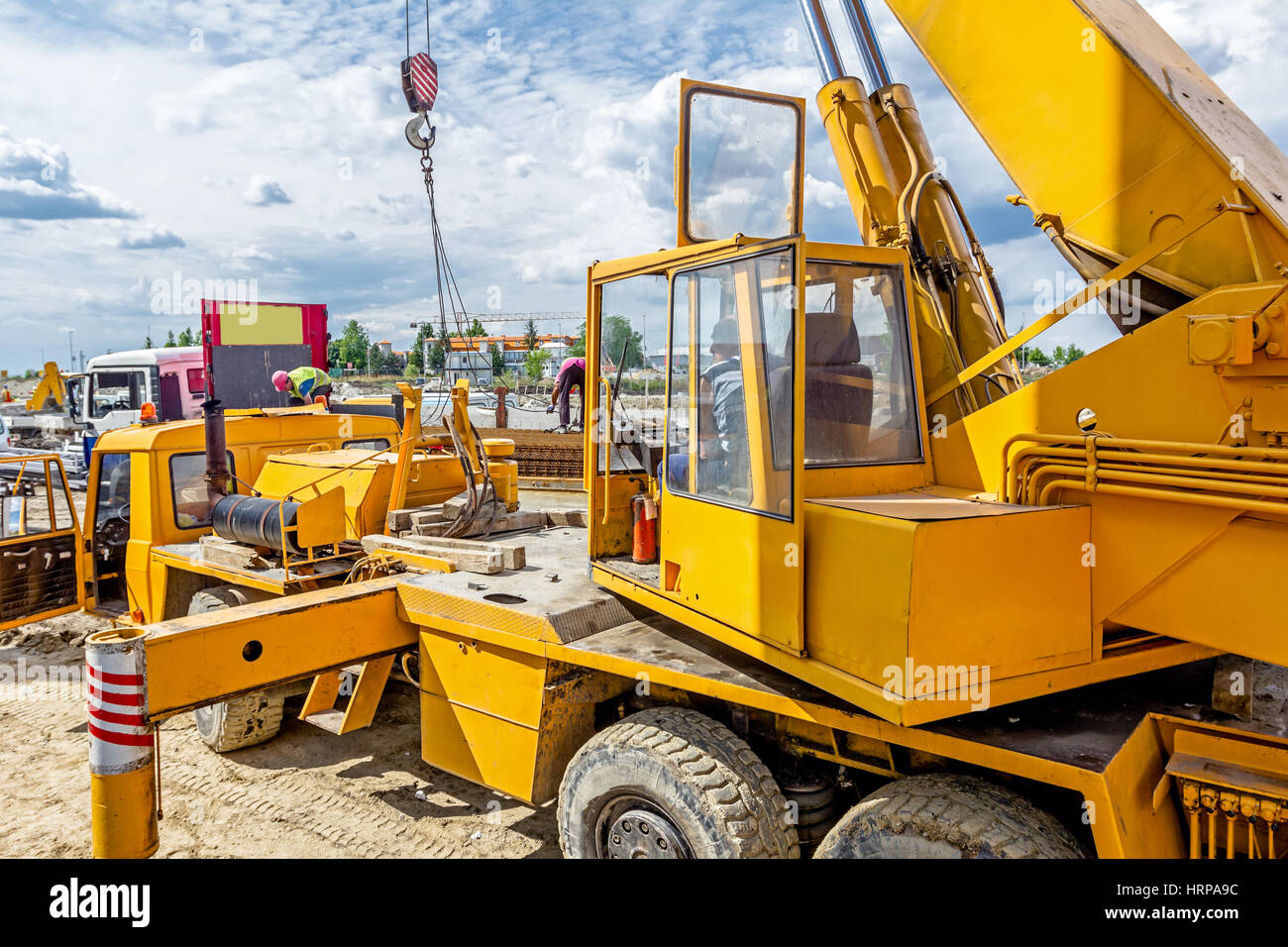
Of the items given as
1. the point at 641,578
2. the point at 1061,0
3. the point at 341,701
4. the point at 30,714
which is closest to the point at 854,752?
the point at 641,578

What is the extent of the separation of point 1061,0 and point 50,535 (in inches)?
296

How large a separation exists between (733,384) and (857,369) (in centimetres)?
58

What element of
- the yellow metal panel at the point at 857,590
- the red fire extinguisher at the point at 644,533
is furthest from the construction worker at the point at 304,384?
the yellow metal panel at the point at 857,590

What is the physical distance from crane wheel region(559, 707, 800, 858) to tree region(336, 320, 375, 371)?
213ft

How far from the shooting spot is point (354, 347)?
2611 inches

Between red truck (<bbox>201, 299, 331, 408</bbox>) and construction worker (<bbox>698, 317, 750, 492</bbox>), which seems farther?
red truck (<bbox>201, 299, 331, 408</bbox>)

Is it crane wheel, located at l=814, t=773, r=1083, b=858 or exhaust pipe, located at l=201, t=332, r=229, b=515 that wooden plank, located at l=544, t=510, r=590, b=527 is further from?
crane wheel, located at l=814, t=773, r=1083, b=858

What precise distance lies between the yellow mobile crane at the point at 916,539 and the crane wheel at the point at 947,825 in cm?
1

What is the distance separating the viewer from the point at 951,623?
100.0 inches

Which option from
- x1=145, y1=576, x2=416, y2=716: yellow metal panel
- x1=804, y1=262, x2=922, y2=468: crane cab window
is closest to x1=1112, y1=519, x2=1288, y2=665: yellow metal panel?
x1=804, y1=262, x2=922, y2=468: crane cab window

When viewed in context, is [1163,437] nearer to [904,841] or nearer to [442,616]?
[904,841]

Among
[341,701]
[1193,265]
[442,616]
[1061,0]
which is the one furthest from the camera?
[341,701]

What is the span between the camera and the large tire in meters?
5.65

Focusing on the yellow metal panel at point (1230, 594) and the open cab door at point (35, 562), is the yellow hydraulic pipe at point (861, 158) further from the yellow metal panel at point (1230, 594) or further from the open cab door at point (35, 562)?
the open cab door at point (35, 562)
